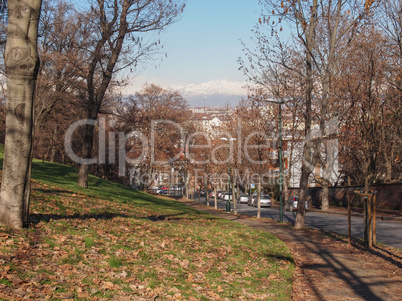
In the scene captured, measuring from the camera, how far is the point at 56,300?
513 centimetres

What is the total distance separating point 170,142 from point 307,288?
45801 mm

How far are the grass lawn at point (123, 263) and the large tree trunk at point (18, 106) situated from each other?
18.6 inches

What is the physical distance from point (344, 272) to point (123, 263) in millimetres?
5259

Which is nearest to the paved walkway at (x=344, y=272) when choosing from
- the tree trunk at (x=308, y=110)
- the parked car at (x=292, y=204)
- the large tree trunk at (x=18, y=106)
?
the tree trunk at (x=308, y=110)

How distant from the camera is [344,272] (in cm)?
984

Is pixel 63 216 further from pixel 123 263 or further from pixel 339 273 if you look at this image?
pixel 339 273

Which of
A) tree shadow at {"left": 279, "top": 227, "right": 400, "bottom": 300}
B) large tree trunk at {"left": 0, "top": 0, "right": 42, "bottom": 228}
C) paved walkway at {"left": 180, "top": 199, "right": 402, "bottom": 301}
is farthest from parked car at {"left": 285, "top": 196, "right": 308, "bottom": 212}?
large tree trunk at {"left": 0, "top": 0, "right": 42, "bottom": 228}

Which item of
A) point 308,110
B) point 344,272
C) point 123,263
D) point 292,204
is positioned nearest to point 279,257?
point 344,272

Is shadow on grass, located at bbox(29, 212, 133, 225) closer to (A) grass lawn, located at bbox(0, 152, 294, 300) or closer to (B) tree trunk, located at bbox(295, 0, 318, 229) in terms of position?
(A) grass lawn, located at bbox(0, 152, 294, 300)

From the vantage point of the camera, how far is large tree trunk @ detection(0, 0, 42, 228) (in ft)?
25.2

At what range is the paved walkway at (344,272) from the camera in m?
7.93

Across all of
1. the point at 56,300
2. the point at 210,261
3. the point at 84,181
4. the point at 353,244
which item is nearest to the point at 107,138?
the point at 84,181

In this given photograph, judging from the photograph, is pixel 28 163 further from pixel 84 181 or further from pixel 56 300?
pixel 84 181

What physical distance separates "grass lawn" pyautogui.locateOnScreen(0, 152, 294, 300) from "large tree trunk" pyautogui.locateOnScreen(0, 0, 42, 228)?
0.47 m
